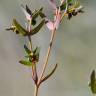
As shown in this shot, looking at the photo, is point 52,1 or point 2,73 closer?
point 52,1

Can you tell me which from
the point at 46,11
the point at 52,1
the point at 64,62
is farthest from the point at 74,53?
the point at 52,1

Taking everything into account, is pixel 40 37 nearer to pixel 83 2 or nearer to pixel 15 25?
pixel 83 2

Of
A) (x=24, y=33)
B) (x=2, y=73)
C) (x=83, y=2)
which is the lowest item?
(x=2, y=73)

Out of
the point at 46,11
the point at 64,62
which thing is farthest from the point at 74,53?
the point at 46,11

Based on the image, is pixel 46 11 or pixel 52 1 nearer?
pixel 52 1

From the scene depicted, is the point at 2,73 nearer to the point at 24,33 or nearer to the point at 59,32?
the point at 59,32

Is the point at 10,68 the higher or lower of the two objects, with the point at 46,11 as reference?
lower
